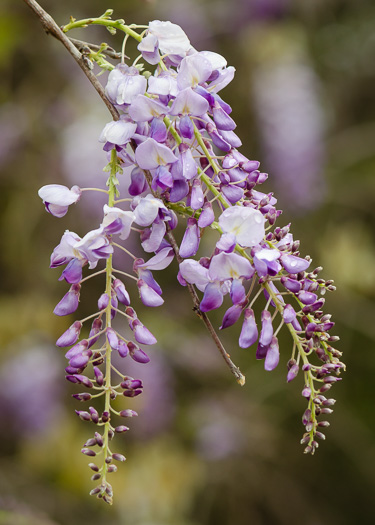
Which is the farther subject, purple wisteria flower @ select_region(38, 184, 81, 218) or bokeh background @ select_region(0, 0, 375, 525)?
bokeh background @ select_region(0, 0, 375, 525)

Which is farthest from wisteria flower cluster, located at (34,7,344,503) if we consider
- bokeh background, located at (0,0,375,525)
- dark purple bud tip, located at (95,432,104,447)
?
bokeh background, located at (0,0,375,525)

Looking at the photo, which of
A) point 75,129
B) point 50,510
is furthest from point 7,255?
point 50,510

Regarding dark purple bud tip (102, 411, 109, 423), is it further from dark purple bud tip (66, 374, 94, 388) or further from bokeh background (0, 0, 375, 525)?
bokeh background (0, 0, 375, 525)

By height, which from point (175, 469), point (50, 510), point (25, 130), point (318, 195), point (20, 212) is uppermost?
point (318, 195)

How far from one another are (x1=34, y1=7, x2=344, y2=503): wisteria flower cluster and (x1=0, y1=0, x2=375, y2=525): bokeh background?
1920mm

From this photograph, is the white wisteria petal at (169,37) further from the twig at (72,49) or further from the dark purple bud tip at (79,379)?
the dark purple bud tip at (79,379)

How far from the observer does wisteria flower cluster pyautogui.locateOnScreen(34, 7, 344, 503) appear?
892mm

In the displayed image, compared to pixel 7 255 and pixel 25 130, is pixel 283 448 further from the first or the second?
pixel 25 130

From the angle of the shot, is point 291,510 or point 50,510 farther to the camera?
point 291,510

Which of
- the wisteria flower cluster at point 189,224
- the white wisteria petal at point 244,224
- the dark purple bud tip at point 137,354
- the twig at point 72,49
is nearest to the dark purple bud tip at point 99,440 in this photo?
the wisteria flower cluster at point 189,224

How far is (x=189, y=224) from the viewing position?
0.95 meters

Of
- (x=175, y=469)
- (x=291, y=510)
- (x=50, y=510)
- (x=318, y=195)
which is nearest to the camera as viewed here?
(x=50, y=510)

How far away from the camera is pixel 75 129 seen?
131 inches

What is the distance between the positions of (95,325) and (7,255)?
236 cm
